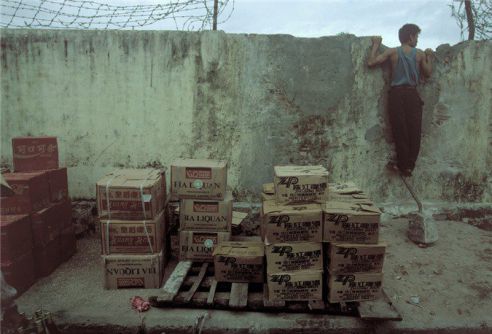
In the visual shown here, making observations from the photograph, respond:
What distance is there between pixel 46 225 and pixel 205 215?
1507 mm

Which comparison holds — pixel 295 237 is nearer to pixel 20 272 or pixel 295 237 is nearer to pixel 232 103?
pixel 232 103

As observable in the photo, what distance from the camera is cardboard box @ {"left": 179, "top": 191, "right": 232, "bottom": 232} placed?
3395 mm

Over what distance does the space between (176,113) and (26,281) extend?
2308 millimetres

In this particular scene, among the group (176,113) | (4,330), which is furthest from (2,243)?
(176,113)

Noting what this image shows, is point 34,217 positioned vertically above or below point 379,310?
above

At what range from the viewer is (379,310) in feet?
8.71

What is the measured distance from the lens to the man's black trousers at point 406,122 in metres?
4.07

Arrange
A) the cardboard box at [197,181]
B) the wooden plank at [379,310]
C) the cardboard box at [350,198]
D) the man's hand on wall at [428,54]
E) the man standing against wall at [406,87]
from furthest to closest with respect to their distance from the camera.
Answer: the man's hand on wall at [428,54]
the man standing against wall at [406,87]
the cardboard box at [197,181]
the cardboard box at [350,198]
the wooden plank at [379,310]

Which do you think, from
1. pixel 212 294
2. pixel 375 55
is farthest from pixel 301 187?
pixel 375 55

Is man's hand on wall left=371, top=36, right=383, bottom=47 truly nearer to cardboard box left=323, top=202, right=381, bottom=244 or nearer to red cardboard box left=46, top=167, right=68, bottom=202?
cardboard box left=323, top=202, right=381, bottom=244

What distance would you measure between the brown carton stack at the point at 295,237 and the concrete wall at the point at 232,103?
5.19ft

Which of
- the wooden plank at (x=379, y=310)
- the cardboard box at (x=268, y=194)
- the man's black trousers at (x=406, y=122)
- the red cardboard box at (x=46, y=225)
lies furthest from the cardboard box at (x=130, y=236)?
the man's black trousers at (x=406, y=122)

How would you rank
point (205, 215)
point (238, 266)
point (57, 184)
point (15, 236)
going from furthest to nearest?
point (57, 184) → point (205, 215) → point (238, 266) → point (15, 236)

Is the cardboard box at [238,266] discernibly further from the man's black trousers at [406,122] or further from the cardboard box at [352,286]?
the man's black trousers at [406,122]
